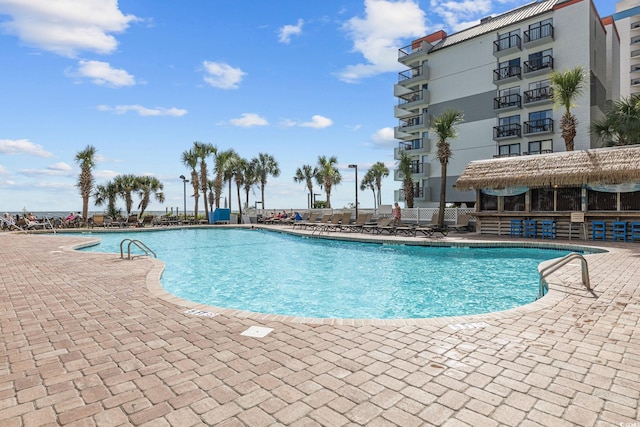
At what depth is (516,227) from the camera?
632 inches

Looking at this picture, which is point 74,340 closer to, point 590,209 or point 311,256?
point 311,256

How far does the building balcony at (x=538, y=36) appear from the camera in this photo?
2328 centimetres

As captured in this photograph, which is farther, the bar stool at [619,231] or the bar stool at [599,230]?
the bar stool at [599,230]

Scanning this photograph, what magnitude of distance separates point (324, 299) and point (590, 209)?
43.8ft

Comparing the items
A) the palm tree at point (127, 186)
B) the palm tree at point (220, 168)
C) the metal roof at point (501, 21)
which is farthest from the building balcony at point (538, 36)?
the palm tree at point (127, 186)

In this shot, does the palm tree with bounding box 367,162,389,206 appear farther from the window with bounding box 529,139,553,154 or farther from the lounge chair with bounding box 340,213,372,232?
the lounge chair with bounding box 340,213,372,232

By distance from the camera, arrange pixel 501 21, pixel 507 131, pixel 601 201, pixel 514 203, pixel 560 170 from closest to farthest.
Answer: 1. pixel 601 201
2. pixel 560 170
3. pixel 514 203
4. pixel 507 131
5. pixel 501 21

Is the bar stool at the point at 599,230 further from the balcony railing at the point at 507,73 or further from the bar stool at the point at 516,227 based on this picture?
the balcony railing at the point at 507,73

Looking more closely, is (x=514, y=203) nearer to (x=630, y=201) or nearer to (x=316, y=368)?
(x=630, y=201)

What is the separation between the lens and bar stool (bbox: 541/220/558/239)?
1488 cm

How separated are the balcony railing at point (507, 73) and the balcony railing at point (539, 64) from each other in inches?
19.7

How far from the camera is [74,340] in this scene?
3.79 meters

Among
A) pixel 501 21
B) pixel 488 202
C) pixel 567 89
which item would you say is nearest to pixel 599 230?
pixel 488 202

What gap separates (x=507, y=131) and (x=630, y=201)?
12.7m
